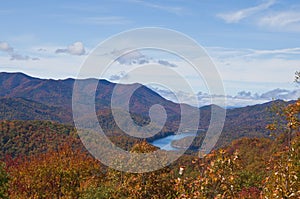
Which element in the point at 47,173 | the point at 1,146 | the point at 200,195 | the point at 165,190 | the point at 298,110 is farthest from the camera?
the point at 1,146

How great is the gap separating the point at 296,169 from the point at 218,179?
67.6 inches

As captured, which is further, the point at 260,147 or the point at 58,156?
the point at 260,147

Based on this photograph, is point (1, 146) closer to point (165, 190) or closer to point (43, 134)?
point (43, 134)

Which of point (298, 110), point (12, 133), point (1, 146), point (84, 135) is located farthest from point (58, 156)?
point (12, 133)

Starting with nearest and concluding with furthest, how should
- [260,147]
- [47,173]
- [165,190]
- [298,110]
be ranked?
1. [298,110]
2. [165,190]
3. [47,173]
4. [260,147]

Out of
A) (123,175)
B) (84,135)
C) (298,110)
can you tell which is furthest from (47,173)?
(298,110)

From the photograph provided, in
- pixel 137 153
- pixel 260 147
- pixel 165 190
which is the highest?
pixel 137 153

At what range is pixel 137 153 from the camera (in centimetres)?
1594

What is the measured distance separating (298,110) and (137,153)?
6905 millimetres

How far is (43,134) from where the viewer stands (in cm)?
11019

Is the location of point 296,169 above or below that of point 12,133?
above

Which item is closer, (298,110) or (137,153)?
(298,110)

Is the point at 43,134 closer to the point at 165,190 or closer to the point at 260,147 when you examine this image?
the point at 260,147

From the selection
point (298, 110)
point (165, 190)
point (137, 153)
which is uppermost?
point (298, 110)
